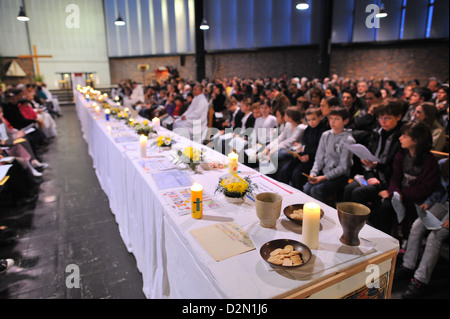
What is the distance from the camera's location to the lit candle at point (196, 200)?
156cm

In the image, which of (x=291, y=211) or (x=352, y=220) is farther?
(x=291, y=211)

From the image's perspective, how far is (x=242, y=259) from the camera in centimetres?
125

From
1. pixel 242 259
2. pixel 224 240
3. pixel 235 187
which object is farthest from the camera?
pixel 235 187

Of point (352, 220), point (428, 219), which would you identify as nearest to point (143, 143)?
point (352, 220)

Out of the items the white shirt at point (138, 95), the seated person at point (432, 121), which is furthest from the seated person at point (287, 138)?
the white shirt at point (138, 95)

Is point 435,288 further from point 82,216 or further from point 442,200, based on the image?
point 82,216

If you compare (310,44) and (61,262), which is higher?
(310,44)

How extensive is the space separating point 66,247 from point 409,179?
3.11 m

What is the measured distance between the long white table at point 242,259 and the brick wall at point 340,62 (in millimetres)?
11324

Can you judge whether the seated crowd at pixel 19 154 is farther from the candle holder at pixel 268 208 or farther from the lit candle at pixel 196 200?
the candle holder at pixel 268 208

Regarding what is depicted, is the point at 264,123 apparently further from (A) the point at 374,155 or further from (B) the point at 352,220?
(B) the point at 352,220

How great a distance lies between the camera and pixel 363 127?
383 cm

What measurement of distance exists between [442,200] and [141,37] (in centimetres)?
1803

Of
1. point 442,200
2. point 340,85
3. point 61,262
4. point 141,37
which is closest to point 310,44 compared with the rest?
point 340,85
